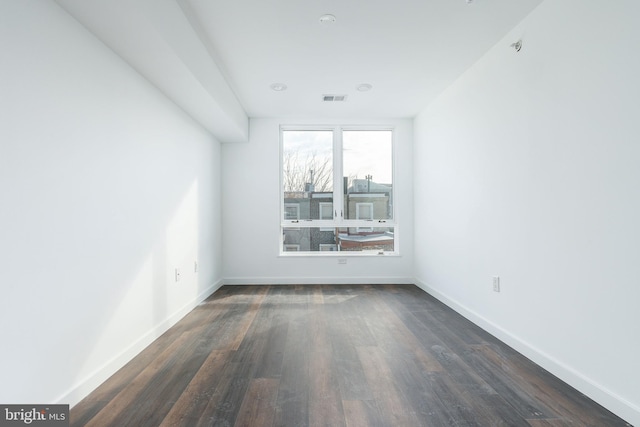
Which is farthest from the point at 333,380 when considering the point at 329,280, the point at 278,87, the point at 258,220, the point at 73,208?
the point at 258,220

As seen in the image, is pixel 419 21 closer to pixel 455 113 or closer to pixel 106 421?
pixel 455 113

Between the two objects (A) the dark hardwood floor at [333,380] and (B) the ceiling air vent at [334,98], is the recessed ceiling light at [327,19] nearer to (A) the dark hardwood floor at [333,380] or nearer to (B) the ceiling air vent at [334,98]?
(B) the ceiling air vent at [334,98]

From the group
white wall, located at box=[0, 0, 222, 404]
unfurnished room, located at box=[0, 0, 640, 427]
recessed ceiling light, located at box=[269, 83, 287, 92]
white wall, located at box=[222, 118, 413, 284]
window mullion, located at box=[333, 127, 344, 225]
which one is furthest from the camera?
window mullion, located at box=[333, 127, 344, 225]

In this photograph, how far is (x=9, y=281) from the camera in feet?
4.70

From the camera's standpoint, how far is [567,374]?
2.01 m

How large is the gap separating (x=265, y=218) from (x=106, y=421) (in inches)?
133

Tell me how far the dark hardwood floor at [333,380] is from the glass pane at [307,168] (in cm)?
211

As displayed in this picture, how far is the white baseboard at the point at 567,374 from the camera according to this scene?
165 cm

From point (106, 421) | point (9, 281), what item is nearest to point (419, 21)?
point (9, 281)

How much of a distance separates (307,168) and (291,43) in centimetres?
239

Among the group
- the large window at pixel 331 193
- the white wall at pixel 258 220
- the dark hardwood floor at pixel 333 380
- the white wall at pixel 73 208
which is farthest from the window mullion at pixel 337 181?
the white wall at pixel 73 208

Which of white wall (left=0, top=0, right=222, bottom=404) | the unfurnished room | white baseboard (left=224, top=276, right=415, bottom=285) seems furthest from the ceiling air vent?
white baseboard (left=224, top=276, right=415, bottom=285)

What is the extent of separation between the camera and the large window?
5.02 m

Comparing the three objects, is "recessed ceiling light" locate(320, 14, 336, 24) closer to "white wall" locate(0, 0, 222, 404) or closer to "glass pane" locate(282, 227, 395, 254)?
"white wall" locate(0, 0, 222, 404)
